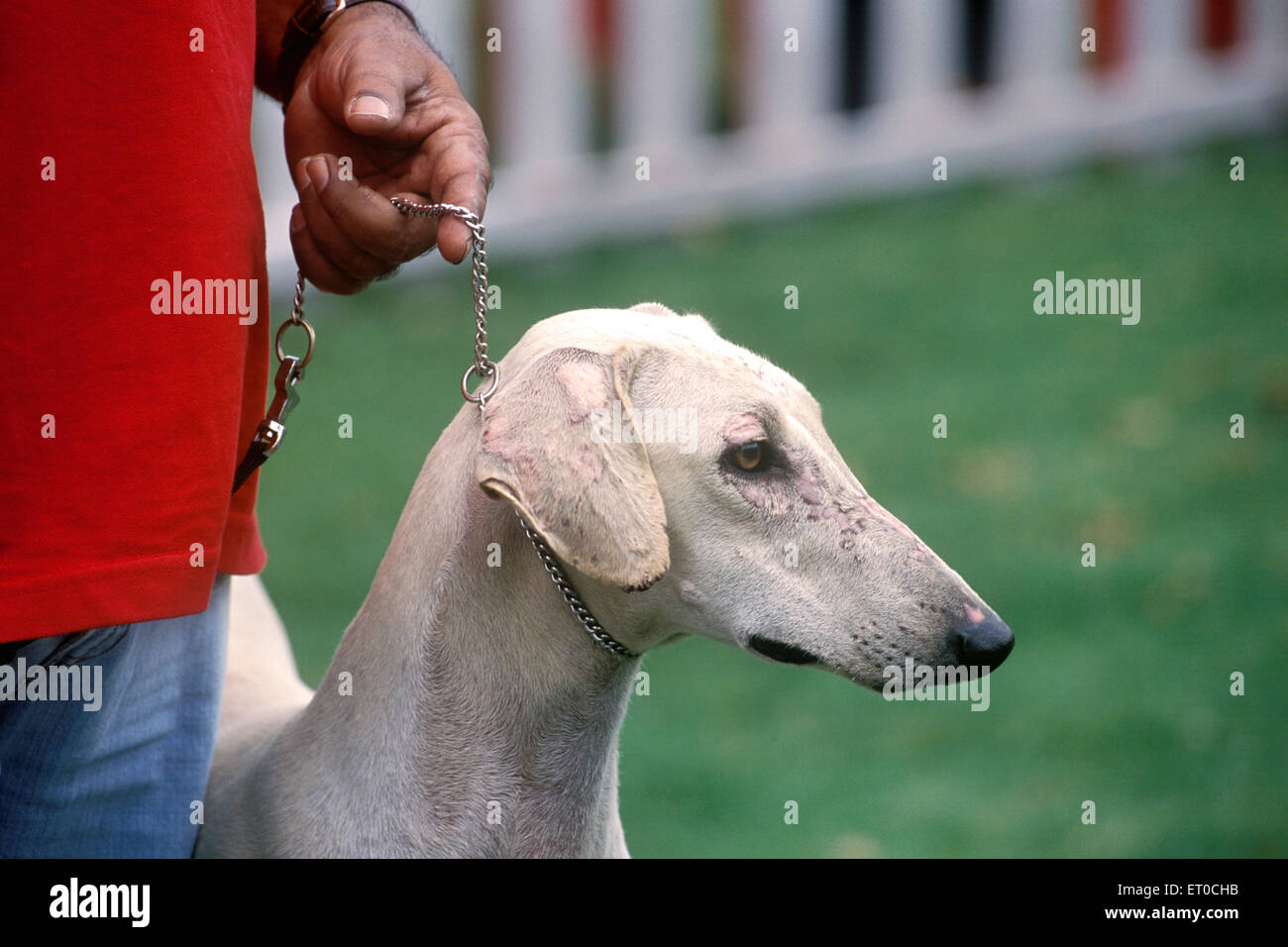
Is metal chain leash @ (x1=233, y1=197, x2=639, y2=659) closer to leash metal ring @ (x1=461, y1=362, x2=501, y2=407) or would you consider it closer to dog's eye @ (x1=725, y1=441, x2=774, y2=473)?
leash metal ring @ (x1=461, y1=362, x2=501, y2=407)

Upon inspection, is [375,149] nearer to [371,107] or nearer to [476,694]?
[371,107]

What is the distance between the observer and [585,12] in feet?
29.6

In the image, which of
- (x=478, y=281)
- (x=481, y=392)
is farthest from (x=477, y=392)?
(x=478, y=281)

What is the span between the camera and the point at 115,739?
221cm

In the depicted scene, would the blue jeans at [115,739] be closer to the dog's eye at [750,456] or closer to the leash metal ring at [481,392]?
the leash metal ring at [481,392]

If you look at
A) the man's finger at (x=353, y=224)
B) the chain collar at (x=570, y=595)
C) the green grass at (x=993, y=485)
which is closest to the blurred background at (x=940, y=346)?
the green grass at (x=993, y=485)

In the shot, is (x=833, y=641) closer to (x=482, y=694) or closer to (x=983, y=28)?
(x=482, y=694)

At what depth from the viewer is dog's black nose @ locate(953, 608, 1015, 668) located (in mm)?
2047

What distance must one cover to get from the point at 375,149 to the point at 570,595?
0.83 m

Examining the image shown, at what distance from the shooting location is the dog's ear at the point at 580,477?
1.94 m

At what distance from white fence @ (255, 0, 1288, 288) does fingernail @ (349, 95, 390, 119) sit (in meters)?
6.25

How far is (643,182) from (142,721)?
7.63m

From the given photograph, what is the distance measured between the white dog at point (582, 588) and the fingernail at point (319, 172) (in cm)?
41

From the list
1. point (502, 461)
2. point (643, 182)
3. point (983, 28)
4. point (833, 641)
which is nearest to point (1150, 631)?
point (833, 641)
